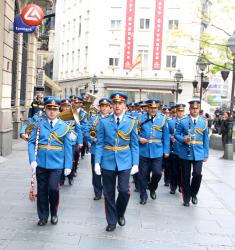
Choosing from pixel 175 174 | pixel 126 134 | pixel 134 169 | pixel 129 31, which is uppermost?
pixel 129 31

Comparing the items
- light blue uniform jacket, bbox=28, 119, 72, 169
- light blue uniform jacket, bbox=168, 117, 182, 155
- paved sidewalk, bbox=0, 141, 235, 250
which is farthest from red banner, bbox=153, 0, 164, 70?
light blue uniform jacket, bbox=28, 119, 72, 169

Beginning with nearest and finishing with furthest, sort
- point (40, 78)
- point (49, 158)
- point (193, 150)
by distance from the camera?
point (49, 158) < point (193, 150) < point (40, 78)

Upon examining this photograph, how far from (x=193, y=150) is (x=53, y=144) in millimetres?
2893

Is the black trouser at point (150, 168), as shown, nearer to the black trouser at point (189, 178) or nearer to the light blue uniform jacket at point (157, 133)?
the light blue uniform jacket at point (157, 133)

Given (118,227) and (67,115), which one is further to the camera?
(67,115)

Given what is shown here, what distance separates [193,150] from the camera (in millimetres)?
8320

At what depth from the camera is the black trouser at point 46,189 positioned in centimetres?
642

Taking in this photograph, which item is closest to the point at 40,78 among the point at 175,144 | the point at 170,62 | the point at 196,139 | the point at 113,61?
the point at 113,61

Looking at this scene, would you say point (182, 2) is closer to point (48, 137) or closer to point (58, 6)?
point (58, 6)

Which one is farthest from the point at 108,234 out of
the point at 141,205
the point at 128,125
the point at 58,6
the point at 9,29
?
the point at 58,6

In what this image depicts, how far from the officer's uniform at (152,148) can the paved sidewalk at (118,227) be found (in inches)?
15.4

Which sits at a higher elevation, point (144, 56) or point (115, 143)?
point (144, 56)

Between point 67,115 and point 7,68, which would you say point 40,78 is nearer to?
point 7,68

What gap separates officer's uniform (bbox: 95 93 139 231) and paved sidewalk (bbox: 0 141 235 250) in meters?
0.39
